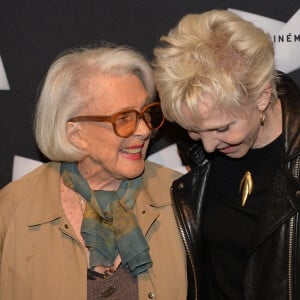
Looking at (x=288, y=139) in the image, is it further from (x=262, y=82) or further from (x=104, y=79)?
(x=104, y=79)

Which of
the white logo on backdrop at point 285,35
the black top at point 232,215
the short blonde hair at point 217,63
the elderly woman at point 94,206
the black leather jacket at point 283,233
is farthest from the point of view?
the white logo on backdrop at point 285,35

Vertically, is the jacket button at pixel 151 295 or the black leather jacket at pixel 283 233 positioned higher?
the black leather jacket at pixel 283 233

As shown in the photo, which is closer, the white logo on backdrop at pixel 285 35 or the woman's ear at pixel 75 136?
the woman's ear at pixel 75 136

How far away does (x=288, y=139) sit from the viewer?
75.0 inches

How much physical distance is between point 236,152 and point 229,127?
0.14 metres

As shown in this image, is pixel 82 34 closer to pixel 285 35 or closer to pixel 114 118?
pixel 114 118

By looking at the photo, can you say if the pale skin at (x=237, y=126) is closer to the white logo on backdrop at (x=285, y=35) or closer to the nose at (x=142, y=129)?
the nose at (x=142, y=129)

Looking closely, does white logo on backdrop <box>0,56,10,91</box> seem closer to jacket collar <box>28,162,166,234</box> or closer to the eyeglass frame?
jacket collar <box>28,162,166,234</box>

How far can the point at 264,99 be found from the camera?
191 centimetres

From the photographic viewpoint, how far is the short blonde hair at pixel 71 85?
2154 millimetres

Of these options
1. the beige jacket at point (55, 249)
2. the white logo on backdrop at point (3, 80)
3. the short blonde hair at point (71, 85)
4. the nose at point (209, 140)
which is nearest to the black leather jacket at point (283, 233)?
the nose at point (209, 140)

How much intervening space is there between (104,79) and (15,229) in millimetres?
691

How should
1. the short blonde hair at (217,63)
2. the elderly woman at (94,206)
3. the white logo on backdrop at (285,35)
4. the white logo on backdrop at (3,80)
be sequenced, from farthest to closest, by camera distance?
the white logo on backdrop at (3,80), the white logo on backdrop at (285,35), the elderly woman at (94,206), the short blonde hair at (217,63)

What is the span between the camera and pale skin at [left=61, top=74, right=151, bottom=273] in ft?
6.92
